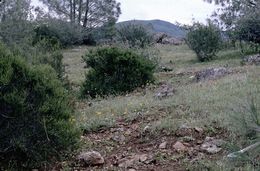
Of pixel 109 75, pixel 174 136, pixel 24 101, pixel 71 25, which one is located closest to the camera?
pixel 24 101

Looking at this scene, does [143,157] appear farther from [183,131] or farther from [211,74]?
[211,74]

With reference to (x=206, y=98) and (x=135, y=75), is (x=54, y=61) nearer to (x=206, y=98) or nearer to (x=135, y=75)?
(x=135, y=75)

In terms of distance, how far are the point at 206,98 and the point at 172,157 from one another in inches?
90.6

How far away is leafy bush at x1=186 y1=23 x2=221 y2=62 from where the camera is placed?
15.4 metres

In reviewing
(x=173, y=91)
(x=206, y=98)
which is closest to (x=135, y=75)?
(x=173, y=91)

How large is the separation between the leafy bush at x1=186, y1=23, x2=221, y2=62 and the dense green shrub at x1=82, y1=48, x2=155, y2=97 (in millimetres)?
5662

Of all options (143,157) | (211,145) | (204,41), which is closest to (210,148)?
(211,145)

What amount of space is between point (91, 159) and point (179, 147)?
86cm

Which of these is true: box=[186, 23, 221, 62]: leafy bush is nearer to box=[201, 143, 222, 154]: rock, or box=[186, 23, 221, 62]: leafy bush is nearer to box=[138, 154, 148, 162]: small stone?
box=[201, 143, 222, 154]: rock

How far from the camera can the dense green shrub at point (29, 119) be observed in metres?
4.22

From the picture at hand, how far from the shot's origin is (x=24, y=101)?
14.1ft

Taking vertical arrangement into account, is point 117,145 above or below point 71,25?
below

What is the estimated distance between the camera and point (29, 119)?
430cm

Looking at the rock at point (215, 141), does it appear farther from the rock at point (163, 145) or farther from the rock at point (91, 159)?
the rock at point (91, 159)
